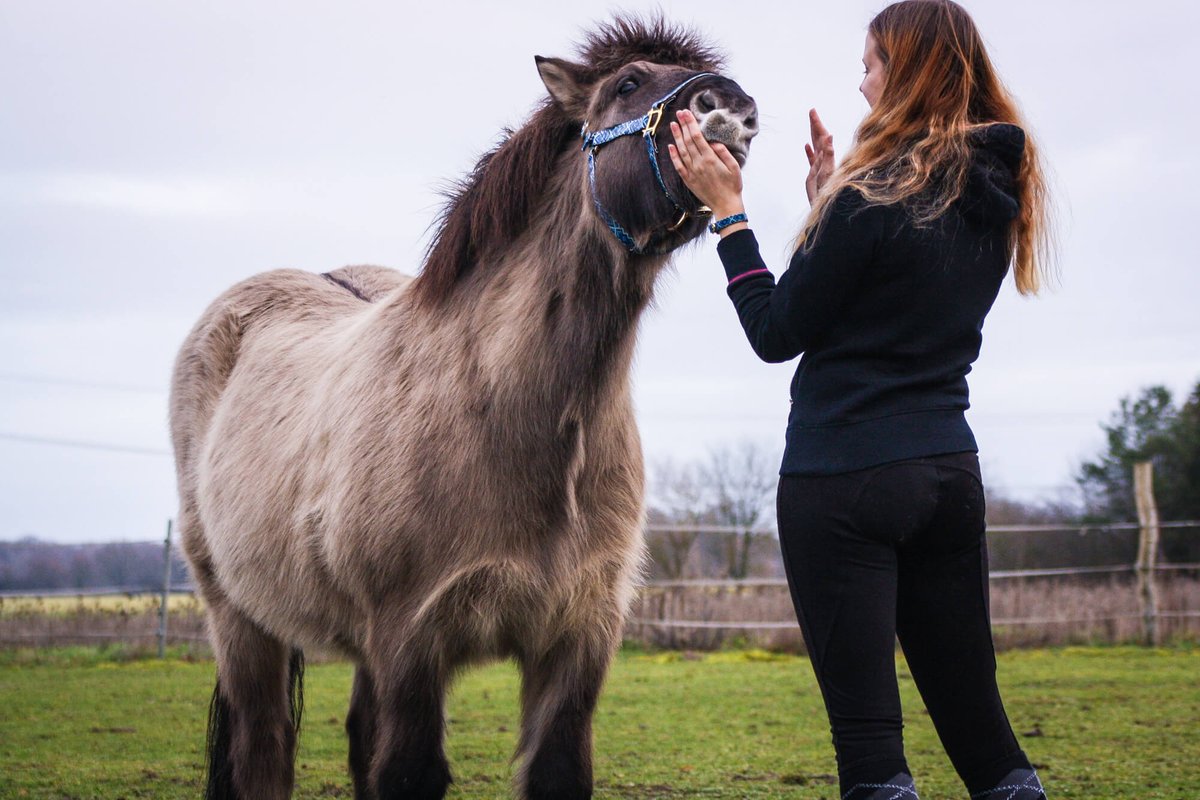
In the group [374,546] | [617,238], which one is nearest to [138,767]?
[374,546]

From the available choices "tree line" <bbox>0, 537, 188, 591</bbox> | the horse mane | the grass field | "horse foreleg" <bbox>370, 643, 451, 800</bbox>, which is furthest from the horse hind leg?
"tree line" <bbox>0, 537, 188, 591</bbox>

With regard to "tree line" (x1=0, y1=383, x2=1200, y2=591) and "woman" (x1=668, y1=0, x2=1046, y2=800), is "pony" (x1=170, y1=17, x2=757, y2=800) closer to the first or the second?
"woman" (x1=668, y1=0, x2=1046, y2=800)

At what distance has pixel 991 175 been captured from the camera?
2029 millimetres

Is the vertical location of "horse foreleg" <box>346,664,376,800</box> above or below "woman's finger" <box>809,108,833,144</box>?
below

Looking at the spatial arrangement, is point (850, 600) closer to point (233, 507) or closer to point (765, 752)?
point (233, 507)

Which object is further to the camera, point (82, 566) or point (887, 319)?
point (82, 566)

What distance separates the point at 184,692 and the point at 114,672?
219cm

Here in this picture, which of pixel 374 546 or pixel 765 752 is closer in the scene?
pixel 374 546

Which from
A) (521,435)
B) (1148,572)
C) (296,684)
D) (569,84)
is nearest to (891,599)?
(521,435)

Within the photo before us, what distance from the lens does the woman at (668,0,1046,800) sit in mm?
1949

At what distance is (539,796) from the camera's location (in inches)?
122

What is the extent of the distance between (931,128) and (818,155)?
62 centimetres

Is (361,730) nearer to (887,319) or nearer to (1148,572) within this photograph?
(887,319)

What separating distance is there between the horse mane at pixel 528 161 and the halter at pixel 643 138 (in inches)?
9.3
